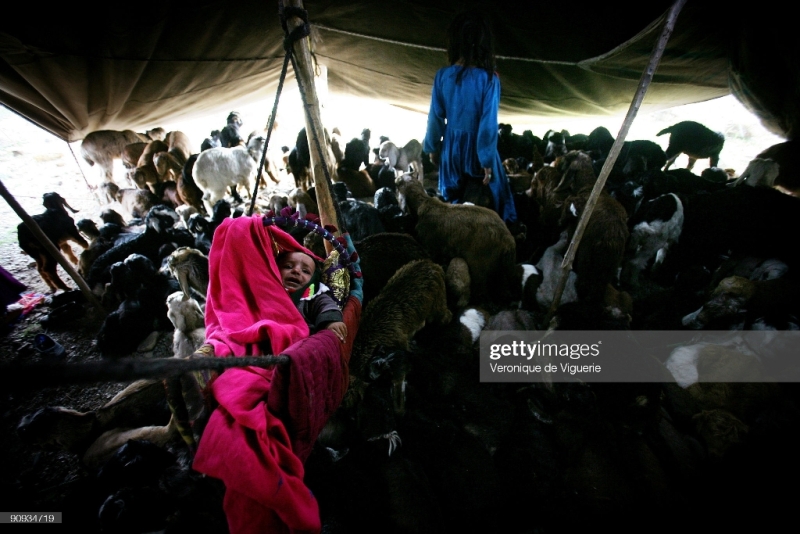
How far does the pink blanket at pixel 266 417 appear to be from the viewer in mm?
1397

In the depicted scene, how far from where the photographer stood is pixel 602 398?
2.88m

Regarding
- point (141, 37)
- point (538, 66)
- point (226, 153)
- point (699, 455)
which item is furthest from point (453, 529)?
point (226, 153)

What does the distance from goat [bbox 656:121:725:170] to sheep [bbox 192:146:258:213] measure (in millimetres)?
9613

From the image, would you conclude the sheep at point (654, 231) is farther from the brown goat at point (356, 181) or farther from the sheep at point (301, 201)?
the brown goat at point (356, 181)

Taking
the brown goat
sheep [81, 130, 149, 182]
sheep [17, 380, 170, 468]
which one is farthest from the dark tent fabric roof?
sheep [81, 130, 149, 182]

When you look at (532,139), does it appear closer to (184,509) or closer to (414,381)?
(414,381)

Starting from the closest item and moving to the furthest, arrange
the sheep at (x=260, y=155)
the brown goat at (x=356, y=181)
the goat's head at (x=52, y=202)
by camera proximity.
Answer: the goat's head at (x=52, y=202) < the brown goat at (x=356, y=181) < the sheep at (x=260, y=155)

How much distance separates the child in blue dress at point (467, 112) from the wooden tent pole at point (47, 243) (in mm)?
4516

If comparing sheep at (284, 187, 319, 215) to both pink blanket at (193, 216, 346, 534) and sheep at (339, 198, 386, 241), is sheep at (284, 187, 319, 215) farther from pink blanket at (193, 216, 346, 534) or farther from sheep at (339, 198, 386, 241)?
pink blanket at (193, 216, 346, 534)

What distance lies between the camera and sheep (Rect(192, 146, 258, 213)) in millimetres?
6941

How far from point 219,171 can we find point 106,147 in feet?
20.1

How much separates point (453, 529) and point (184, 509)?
1.79 metres

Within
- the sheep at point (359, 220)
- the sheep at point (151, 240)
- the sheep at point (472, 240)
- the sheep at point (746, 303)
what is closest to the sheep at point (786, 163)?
the sheep at point (746, 303)

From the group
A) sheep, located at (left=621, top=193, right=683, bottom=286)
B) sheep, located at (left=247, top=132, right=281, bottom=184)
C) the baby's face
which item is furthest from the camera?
sheep, located at (left=247, top=132, right=281, bottom=184)
